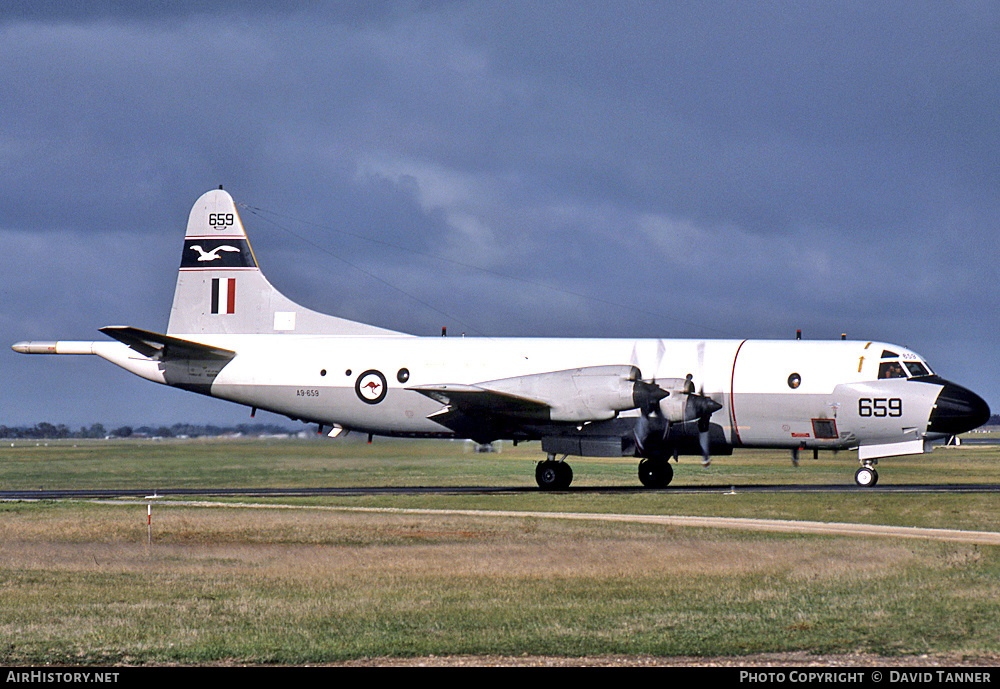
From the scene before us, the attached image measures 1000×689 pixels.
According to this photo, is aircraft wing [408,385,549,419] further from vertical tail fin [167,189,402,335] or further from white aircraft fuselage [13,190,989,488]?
vertical tail fin [167,189,402,335]

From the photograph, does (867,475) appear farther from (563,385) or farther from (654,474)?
(563,385)

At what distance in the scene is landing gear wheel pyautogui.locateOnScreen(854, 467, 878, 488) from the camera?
34.7 m

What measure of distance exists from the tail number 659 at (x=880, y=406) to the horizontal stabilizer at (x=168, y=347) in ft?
70.3

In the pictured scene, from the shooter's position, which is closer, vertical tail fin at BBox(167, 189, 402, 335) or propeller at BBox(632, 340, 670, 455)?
propeller at BBox(632, 340, 670, 455)

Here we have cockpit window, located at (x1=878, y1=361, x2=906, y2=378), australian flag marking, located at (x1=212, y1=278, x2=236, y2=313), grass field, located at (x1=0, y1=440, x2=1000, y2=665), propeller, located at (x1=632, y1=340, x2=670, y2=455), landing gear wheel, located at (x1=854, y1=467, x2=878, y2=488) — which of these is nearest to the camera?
grass field, located at (x1=0, y1=440, x2=1000, y2=665)

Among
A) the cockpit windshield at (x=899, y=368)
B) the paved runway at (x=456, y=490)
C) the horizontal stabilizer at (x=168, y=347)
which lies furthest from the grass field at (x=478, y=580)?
the horizontal stabilizer at (x=168, y=347)

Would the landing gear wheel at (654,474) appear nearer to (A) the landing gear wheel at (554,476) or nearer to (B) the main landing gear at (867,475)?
(A) the landing gear wheel at (554,476)

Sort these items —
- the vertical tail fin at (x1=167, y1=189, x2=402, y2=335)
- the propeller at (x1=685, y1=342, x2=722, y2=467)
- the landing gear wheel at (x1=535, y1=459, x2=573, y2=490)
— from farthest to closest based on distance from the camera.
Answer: the vertical tail fin at (x1=167, y1=189, x2=402, y2=335), the landing gear wheel at (x1=535, y1=459, x2=573, y2=490), the propeller at (x1=685, y1=342, x2=722, y2=467)

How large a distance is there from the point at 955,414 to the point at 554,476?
12.7 m

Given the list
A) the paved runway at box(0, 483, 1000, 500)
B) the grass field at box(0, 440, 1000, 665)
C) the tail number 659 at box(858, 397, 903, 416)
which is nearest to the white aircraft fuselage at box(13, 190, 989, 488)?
the tail number 659 at box(858, 397, 903, 416)

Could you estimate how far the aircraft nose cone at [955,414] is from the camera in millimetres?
33406

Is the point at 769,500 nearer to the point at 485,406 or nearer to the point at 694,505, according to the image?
the point at 694,505

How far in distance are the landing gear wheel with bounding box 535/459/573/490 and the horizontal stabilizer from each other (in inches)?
468
